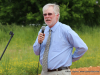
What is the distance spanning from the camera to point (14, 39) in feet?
34.9

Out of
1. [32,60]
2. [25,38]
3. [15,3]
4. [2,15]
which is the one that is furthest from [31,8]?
[32,60]

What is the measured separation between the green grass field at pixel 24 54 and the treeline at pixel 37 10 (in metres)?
1.27

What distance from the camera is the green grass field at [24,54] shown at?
6170 millimetres

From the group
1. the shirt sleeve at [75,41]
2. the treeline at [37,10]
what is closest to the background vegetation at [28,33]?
the treeline at [37,10]

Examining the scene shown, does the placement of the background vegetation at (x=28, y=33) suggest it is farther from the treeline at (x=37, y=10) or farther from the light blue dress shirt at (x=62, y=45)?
the light blue dress shirt at (x=62, y=45)

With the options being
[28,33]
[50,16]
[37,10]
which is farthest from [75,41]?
[37,10]

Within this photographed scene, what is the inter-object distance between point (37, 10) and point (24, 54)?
8137mm

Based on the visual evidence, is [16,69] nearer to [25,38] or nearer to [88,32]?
[25,38]

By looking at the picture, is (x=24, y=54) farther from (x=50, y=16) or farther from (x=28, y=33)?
(x=50, y=16)

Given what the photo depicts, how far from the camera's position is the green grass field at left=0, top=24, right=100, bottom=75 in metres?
6.17

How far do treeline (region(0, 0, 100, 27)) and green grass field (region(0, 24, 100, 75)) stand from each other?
127 cm

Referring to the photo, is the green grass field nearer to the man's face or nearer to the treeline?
the treeline

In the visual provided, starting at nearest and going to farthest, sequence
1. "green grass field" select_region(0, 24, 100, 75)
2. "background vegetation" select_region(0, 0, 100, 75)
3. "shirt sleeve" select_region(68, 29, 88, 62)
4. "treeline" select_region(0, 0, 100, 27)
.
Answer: "shirt sleeve" select_region(68, 29, 88, 62)
"green grass field" select_region(0, 24, 100, 75)
"background vegetation" select_region(0, 0, 100, 75)
"treeline" select_region(0, 0, 100, 27)

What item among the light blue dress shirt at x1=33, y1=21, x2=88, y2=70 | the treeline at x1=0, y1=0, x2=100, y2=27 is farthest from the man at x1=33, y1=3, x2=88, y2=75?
the treeline at x1=0, y1=0, x2=100, y2=27
